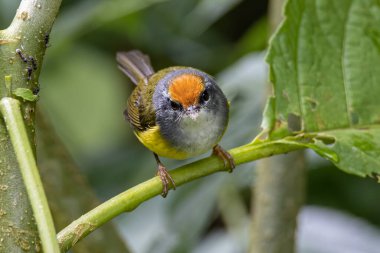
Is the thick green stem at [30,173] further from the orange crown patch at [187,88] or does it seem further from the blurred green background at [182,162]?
the blurred green background at [182,162]

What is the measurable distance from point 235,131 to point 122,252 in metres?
1.24

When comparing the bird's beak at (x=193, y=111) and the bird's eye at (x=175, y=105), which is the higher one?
the bird's eye at (x=175, y=105)

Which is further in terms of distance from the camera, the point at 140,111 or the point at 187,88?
the point at 140,111

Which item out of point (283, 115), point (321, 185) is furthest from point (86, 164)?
point (283, 115)

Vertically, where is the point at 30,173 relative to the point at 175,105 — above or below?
above

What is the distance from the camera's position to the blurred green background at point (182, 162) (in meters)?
3.24

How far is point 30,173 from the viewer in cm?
122

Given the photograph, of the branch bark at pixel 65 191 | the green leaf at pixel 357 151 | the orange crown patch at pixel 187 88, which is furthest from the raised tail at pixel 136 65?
the green leaf at pixel 357 151

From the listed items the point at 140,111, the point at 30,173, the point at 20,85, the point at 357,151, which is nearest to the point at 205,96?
the point at 140,111

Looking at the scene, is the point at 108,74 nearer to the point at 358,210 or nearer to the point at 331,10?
the point at 358,210

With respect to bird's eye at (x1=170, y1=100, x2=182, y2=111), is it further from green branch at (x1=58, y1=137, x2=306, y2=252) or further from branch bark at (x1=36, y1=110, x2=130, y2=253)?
green branch at (x1=58, y1=137, x2=306, y2=252)

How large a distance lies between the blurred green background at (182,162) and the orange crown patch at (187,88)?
1.63 feet

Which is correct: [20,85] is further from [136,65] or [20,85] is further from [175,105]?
[136,65]

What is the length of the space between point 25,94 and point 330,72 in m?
1.02
